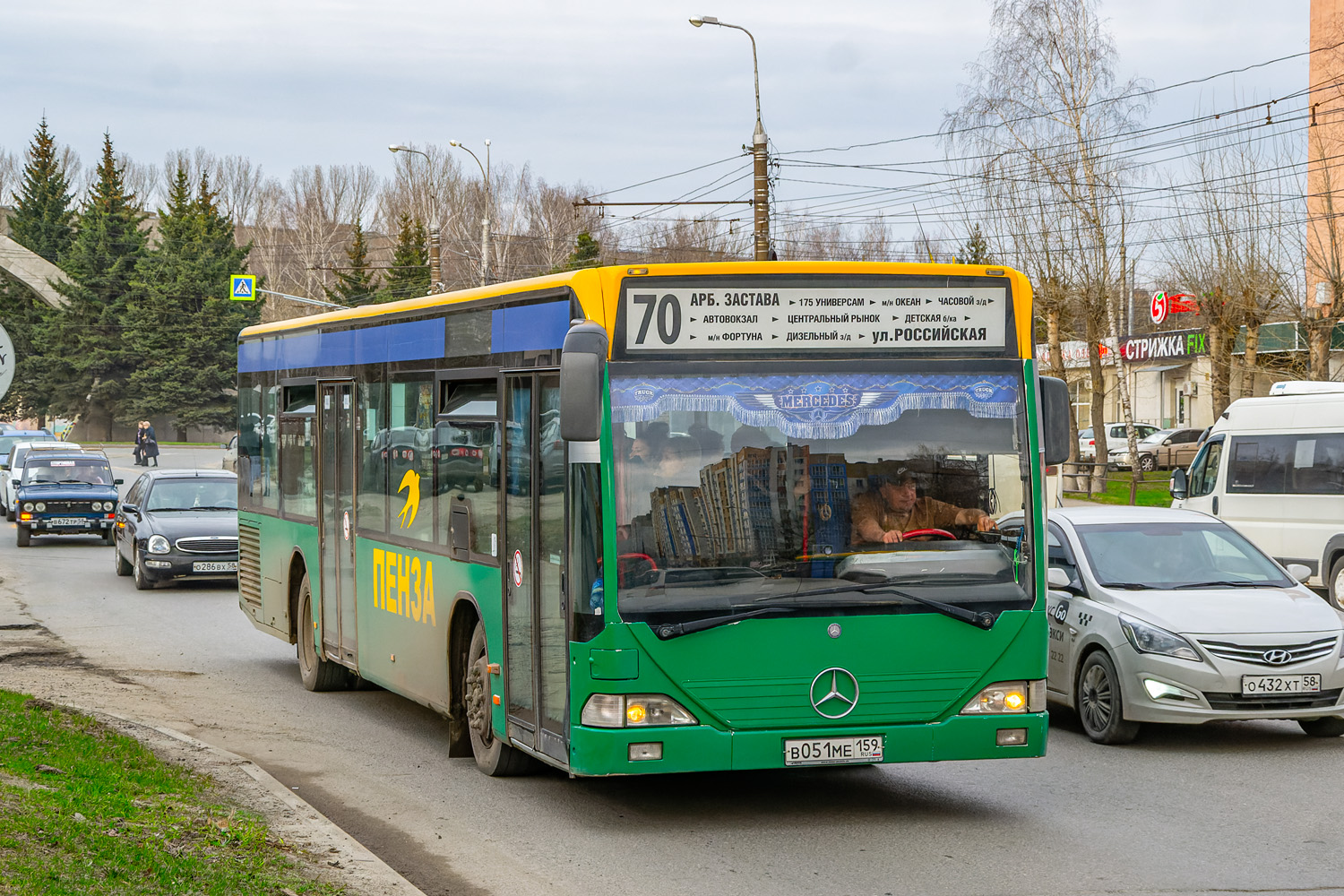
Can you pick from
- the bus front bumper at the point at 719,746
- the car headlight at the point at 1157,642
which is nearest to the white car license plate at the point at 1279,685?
the car headlight at the point at 1157,642

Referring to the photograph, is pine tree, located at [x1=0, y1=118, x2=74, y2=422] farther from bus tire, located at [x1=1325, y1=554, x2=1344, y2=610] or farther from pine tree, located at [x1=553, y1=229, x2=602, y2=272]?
bus tire, located at [x1=1325, y1=554, x2=1344, y2=610]

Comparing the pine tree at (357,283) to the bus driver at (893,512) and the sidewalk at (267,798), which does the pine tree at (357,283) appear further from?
the bus driver at (893,512)

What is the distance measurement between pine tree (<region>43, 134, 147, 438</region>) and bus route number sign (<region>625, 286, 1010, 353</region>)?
78.3 meters

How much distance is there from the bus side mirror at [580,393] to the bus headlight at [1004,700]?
2201 mm

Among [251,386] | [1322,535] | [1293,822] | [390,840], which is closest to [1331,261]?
[1322,535]

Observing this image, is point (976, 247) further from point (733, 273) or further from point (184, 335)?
point (184, 335)

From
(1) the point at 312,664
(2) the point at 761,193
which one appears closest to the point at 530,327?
(1) the point at 312,664

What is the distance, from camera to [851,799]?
8.38 metres

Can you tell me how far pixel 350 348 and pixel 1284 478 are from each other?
12.4 m

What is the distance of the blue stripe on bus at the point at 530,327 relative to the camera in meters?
7.63

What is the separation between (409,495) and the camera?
989cm

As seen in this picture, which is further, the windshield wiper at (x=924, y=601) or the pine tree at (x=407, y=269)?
the pine tree at (x=407, y=269)

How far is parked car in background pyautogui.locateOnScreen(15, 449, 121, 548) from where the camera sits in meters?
28.6

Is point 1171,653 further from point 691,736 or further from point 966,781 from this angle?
point 691,736
